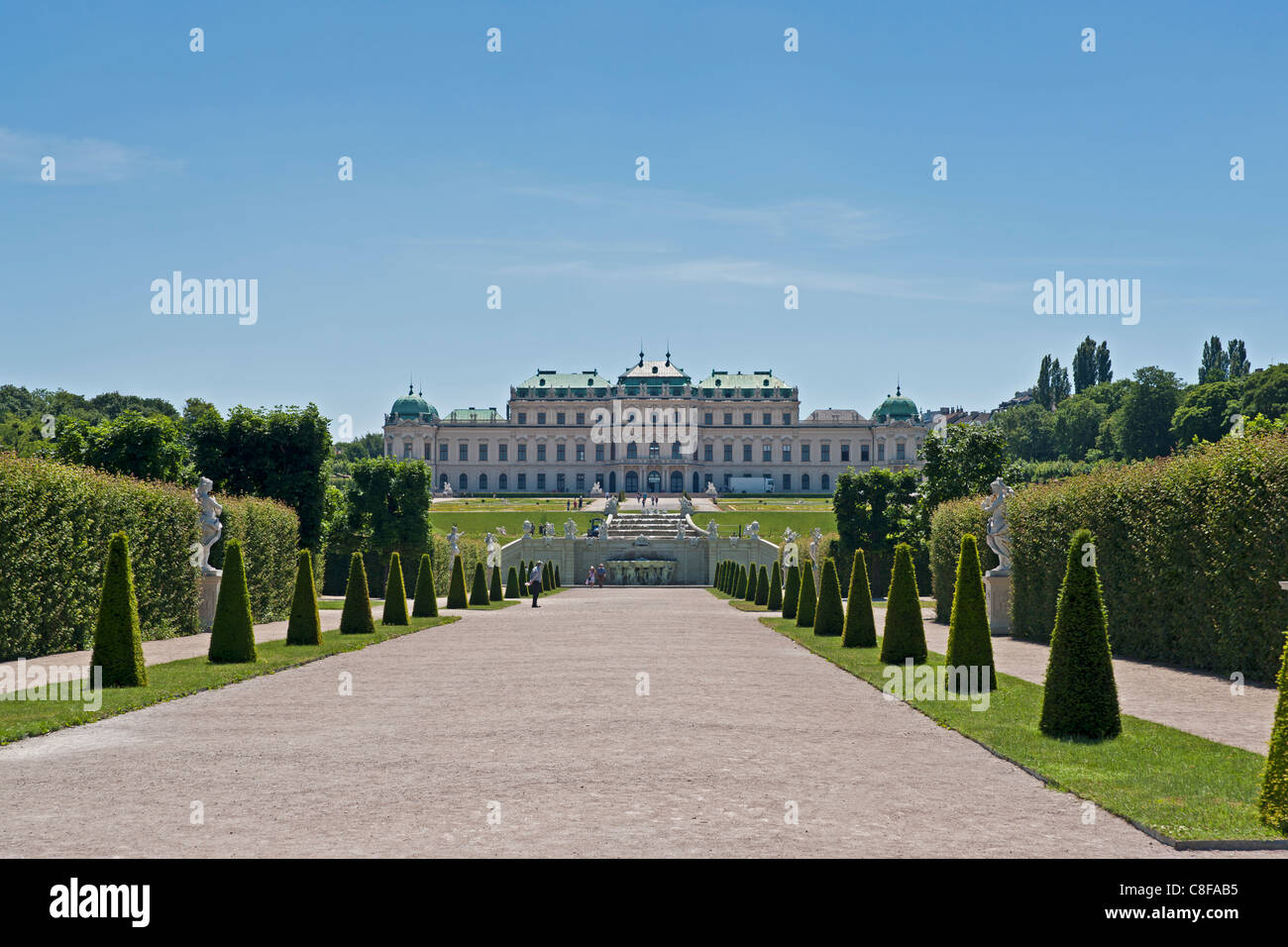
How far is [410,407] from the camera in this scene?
131 m

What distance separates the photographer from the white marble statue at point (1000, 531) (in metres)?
21.9

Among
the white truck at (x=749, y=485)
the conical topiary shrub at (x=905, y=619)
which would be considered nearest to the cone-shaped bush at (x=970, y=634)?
the conical topiary shrub at (x=905, y=619)

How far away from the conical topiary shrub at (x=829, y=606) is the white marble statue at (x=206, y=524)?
1087 cm

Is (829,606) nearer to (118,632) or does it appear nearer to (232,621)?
(232,621)

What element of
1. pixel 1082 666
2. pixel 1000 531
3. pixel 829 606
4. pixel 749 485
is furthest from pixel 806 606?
pixel 749 485

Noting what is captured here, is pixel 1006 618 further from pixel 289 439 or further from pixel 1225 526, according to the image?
pixel 289 439

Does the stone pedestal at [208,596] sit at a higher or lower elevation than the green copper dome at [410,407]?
lower

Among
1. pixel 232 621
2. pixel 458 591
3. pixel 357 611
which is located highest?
pixel 232 621

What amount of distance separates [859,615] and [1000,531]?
5.82 meters

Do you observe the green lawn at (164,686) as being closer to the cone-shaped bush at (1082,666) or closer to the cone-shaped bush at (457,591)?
the cone-shaped bush at (1082,666)

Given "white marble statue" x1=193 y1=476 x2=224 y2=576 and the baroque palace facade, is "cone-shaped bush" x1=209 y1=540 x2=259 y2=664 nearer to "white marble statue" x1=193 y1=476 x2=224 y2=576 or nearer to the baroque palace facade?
"white marble statue" x1=193 y1=476 x2=224 y2=576

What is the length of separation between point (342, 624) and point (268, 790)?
14.0m

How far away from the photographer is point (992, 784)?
736cm
